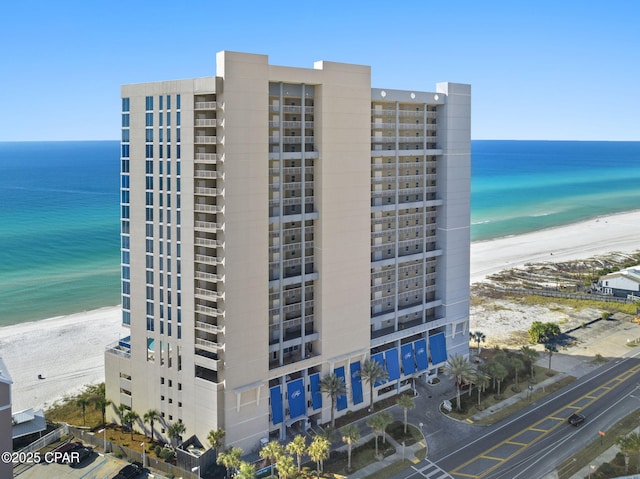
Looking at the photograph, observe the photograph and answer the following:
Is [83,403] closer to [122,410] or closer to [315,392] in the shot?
[122,410]

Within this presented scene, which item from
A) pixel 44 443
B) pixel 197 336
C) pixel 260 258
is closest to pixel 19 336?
pixel 44 443

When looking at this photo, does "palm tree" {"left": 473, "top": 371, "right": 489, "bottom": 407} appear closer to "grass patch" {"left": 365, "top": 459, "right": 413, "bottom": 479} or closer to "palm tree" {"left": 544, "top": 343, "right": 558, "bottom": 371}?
"grass patch" {"left": 365, "top": 459, "right": 413, "bottom": 479}

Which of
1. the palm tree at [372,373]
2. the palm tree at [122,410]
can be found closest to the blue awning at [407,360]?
the palm tree at [372,373]

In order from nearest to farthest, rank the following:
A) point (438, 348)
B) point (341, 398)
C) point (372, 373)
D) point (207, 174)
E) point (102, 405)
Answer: point (207, 174) < point (102, 405) < point (372, 373) < point (341, 398) < point (438, 348)

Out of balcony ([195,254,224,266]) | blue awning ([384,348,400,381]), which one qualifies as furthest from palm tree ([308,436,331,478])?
blue awning ([384,348,400,381])

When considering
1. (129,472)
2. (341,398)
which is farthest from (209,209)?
(341,398)

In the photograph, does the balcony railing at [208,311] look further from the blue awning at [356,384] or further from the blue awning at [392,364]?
the blue awning at [392,364]
